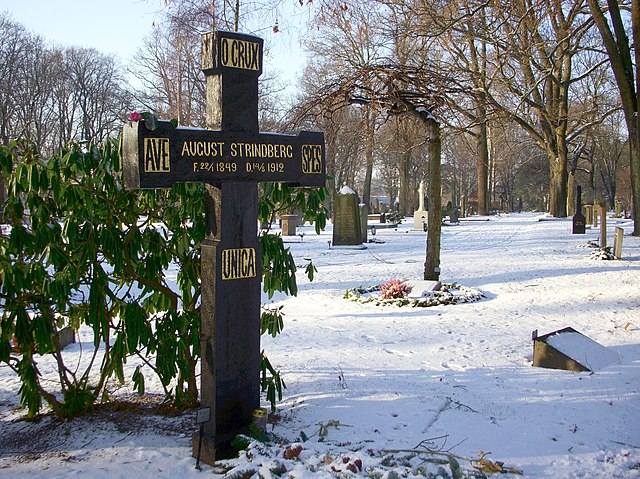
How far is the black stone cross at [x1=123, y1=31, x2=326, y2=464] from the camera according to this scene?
409 cm

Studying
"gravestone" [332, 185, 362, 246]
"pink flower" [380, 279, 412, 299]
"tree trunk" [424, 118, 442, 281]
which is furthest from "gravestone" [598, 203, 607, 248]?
"pink flower" [380, 279, 412, 299]

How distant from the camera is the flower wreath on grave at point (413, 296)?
1010 cm

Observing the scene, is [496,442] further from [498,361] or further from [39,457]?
[39,457]

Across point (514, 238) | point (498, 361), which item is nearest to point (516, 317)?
point (498, 361)

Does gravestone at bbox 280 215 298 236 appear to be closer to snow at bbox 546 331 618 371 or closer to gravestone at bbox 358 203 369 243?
gravestone at bbox 358 203 369 243

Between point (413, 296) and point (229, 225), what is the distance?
6.78m

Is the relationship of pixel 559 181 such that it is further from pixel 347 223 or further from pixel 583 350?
pixel 583 350

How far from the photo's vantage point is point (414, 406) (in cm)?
506

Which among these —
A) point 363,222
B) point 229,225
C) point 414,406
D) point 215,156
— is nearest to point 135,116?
point 215,156

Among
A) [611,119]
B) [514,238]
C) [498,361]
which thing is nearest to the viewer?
[498,361]

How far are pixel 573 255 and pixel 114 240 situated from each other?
14126 mm

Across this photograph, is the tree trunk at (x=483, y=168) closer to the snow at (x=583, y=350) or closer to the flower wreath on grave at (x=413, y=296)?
the flower wreath on grave at (x=413, y=296)

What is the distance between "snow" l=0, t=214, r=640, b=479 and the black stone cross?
1.40ft

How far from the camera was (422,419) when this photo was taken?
477cm
